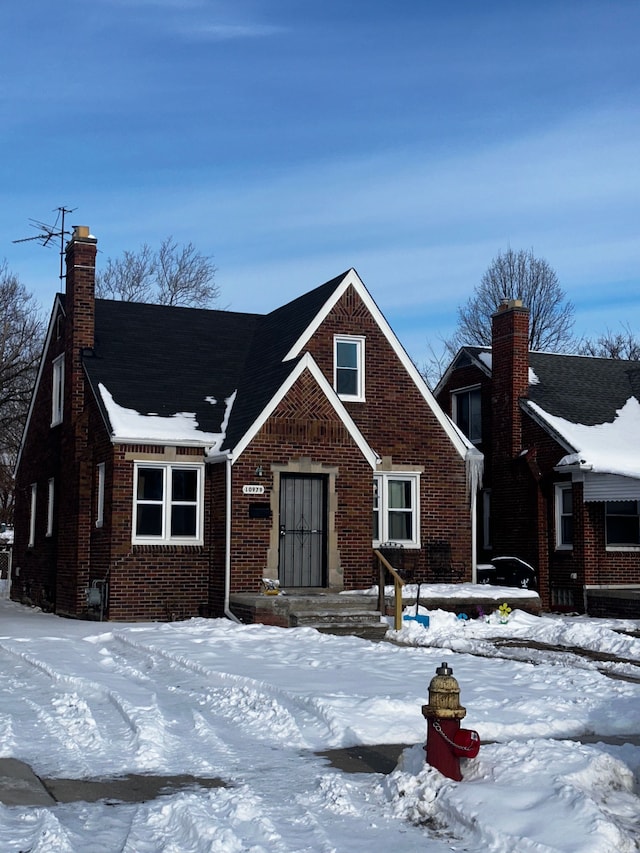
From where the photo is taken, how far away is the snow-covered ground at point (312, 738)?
6207 mm

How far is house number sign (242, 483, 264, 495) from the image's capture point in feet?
64.2

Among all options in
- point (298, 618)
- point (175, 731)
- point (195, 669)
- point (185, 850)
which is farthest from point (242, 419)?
point (185, 850)

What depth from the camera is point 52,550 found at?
78.2 feet

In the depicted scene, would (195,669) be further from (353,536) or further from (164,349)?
(164,349)

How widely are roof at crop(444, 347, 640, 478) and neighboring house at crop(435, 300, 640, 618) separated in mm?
31

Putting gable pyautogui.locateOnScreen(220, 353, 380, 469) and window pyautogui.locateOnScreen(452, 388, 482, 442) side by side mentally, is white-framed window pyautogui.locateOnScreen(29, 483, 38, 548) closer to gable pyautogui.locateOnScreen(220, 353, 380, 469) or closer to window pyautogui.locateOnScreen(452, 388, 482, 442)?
gable pyautogui.locateOnScreen(220, 353, 380, 469)

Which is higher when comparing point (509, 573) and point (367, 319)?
point (367, 319)

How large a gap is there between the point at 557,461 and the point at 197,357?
8.30 m

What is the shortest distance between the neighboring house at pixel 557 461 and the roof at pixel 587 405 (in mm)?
31

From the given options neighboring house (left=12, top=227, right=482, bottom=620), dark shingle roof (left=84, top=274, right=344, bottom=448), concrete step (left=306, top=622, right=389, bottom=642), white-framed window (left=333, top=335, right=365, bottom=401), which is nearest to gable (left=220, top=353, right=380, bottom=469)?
neighboring house (left=12, top=227, right=482, bottom=620)

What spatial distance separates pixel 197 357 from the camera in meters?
23.2

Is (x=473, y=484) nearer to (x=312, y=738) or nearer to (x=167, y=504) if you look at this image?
(x=167, y=504)

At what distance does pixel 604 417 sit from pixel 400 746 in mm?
17620

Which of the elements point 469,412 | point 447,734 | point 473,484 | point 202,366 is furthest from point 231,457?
point 447,734
